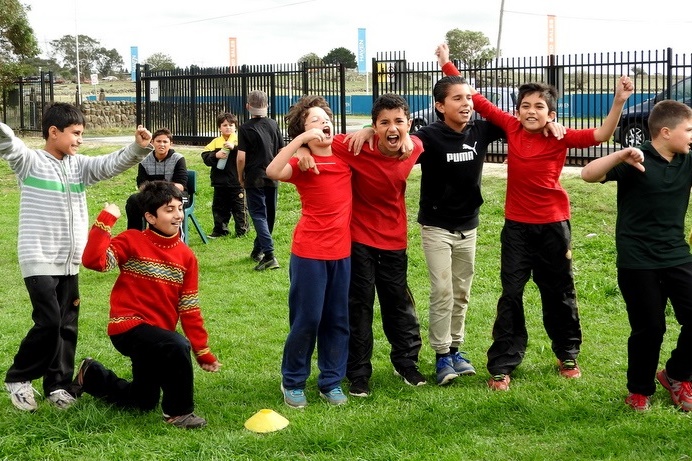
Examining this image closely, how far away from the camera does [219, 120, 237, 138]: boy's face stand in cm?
1254

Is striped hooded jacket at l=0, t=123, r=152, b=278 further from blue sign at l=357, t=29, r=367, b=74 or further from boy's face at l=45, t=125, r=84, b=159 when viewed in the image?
blue sign at l=357, t=29, r=367, b=74

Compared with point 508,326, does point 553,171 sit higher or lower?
higher

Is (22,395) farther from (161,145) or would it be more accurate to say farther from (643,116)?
(643,116)

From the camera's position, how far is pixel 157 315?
5.31 m

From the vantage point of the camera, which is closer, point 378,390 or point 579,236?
point 378,390

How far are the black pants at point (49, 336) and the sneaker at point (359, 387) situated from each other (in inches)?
71.2

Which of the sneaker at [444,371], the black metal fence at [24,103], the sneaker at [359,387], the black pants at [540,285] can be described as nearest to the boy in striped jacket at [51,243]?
the sneaker at [359,387]

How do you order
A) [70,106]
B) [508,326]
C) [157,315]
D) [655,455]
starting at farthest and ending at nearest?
[508,326], [70,106], [157,315], [655,455]

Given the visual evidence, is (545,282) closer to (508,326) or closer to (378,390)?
(508,326)

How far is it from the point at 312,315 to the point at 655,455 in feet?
6.89

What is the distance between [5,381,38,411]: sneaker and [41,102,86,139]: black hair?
1.54 m

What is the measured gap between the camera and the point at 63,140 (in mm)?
5625

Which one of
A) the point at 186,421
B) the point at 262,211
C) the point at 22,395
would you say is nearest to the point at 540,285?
the point at 186,421

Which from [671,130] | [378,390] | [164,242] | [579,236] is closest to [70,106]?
[164,242]
